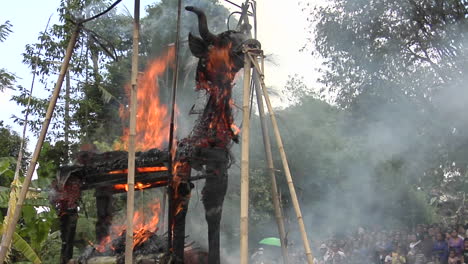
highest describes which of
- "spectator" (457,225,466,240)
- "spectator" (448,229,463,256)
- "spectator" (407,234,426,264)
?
"spectator" (457,225,466,240)

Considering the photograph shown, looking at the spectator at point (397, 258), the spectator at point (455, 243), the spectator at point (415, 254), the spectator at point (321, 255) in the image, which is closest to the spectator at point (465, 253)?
Result: the spectator at point (455, 243)

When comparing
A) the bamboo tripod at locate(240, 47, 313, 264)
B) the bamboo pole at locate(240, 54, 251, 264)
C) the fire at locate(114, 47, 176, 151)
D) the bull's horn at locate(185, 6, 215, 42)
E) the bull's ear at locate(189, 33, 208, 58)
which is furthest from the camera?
the fire at locate(114, 47, 176, 151)

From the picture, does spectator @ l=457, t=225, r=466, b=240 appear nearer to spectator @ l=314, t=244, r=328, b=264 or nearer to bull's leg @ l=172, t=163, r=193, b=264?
spectator @ l=314, t=244, r=328, b=264

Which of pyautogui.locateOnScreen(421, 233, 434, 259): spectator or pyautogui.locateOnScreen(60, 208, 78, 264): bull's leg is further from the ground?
pyautogui.locateOnScreen(60, 208, 78, 264): bull's leg

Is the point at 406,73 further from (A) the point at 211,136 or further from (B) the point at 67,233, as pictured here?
(B) the point at 67,233

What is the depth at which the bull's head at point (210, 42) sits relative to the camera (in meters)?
8.17

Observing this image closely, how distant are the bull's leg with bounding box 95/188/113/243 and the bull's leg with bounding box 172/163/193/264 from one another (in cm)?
252

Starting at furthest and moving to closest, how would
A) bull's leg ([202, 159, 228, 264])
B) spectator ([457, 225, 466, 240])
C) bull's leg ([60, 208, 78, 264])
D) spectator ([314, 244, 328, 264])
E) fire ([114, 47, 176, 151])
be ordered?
1. spectator ([314, 244, 328, 264])
2. spectator ([457, 225, 466, 240])
3. fire ([114, 47, 176, 151])
4. bull's leg ([60, 208, 78, 264])
5. bull's leg ([202, 159, 228, 264])

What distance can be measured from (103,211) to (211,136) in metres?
3.76

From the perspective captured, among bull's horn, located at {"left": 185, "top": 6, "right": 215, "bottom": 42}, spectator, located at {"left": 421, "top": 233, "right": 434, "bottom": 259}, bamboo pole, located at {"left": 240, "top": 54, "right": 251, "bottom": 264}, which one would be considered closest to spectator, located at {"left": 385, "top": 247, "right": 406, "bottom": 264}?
spectator, located at {"left": 421, "top": 233, "right": 434, "bottom": 259}

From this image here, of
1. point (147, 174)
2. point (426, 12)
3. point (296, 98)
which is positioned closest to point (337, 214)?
point (296, 98)

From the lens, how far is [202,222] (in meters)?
17.9

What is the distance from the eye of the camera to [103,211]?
34.1ft

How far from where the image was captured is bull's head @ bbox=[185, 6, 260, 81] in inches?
322
